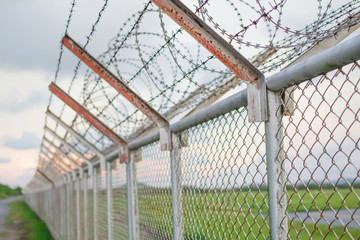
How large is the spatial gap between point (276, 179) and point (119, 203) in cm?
388

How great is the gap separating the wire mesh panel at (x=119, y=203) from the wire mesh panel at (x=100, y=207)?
0.90 m

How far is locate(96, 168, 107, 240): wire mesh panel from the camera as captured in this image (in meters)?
6.96

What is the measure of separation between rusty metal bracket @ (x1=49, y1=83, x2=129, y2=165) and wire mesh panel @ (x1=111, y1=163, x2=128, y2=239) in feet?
1.04

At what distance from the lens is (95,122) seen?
5488 millimetres

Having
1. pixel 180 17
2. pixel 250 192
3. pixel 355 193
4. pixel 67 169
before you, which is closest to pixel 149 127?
pixel 180 17

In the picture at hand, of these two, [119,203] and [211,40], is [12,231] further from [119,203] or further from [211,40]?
[211,40]

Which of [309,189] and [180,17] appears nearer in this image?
[309,189]

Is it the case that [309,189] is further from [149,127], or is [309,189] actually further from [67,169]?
[67,169]

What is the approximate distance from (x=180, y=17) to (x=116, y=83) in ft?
5.18

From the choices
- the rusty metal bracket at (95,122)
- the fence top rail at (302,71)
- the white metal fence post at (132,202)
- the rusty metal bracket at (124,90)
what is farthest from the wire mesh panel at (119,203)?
the fence top rail at (302,71)

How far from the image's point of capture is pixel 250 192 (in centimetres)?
217

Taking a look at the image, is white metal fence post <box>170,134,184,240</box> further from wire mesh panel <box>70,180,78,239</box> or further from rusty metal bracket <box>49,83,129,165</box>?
wire mesh panel <box>70,180,78,239</box>

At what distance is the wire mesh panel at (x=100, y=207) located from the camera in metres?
6.96

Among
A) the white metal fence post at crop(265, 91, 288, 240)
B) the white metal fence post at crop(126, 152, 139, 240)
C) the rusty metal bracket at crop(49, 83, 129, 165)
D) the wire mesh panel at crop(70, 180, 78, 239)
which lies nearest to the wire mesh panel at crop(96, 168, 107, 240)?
the rusty metal bracket at crop(49, 83, 129, 165)
